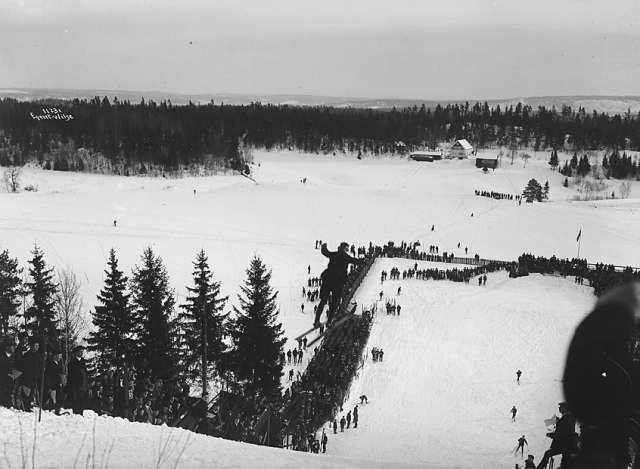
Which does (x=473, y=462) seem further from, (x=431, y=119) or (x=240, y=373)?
(x=431, y=119)

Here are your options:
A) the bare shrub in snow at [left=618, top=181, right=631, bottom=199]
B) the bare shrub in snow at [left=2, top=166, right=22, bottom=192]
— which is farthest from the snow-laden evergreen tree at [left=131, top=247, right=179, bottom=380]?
the bare shrub in snow at [left=618, top=181, right=631, bottom=199]

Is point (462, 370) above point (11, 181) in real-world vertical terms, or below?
below

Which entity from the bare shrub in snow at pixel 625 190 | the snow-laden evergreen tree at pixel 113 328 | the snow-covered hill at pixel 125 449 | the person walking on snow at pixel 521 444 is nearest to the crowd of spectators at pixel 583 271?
the person walking on snow at pixel 521 444

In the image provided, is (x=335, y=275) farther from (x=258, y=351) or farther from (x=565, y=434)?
(x=258, y=351)

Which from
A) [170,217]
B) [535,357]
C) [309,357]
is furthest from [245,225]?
[535,357]

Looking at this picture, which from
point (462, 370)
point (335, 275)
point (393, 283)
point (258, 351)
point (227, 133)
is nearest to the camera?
point (335, 275)

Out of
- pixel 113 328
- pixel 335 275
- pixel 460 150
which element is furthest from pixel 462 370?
pixel 460 150
